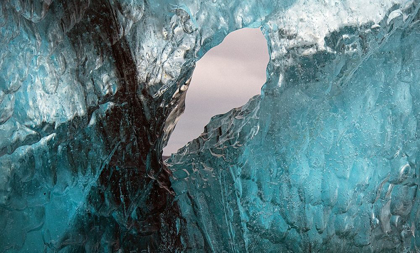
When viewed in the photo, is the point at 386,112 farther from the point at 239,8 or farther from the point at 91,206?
the point at 91,206

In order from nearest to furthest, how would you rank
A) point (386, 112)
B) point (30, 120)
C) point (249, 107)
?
point (30, 120) < point (386, 112) < point (249, 107)

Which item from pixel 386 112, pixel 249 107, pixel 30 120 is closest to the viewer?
pixel 30 120

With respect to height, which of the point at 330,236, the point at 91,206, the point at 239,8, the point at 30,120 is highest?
the point at 239,8

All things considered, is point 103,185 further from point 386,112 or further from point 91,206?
point 386,112

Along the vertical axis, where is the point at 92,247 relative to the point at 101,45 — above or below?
below

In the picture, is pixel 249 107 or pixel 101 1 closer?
pixel 101 1

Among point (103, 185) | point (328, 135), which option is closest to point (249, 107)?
point (328, 135)
